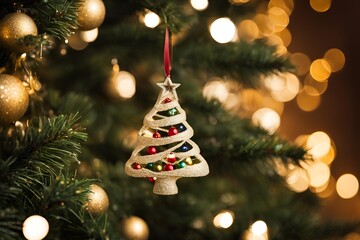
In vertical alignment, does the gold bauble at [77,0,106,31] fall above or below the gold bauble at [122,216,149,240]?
above

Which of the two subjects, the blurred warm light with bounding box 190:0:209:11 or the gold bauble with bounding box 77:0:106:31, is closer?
the gold bauble with bounding box 77:0:106:31

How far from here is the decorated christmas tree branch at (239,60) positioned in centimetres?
88

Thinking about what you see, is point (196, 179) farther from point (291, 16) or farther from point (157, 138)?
point (291, 16)

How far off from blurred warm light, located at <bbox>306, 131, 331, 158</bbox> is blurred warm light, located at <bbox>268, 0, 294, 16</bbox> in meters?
0.42

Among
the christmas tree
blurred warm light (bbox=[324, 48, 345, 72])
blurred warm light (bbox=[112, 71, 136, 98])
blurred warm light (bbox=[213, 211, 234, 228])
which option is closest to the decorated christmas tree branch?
the christmas tree

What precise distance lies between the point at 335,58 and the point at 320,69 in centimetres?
6

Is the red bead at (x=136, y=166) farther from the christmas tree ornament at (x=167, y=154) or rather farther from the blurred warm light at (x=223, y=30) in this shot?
the blurred warm light at (x=223, y=30)

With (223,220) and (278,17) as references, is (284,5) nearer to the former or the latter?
(278,17)

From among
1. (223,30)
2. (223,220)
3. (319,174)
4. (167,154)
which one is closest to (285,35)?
(319,174)

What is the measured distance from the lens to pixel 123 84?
1044 mm

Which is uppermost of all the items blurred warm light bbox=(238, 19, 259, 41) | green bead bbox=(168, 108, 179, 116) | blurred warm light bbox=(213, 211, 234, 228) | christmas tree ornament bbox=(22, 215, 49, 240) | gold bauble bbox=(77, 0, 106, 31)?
blurred warm light bbox=(238, 19, 259, 41)

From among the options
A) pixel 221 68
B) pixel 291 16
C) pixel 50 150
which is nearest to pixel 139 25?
pixel 221 68

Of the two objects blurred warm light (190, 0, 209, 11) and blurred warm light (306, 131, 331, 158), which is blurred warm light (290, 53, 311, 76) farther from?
blurred warm light (190, 0, 209, 11)

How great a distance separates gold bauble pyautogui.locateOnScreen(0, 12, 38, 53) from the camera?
1.99 ft
